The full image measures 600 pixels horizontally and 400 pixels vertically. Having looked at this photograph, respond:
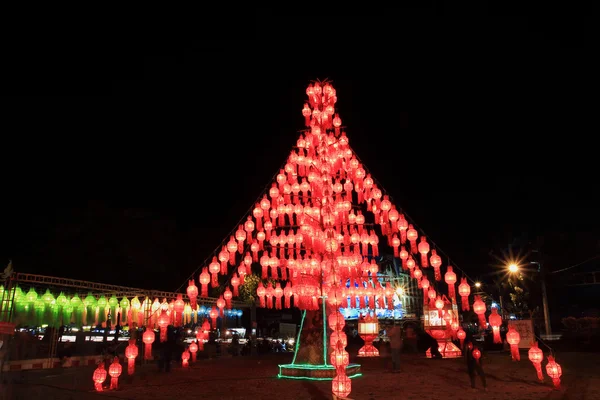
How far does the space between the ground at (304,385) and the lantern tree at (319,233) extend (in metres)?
1.75

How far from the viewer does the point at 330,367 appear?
40.8 ft

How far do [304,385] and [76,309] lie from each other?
32.2 feet

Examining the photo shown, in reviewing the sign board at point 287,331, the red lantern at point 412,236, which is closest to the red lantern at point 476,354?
the red lantern at point 412,236

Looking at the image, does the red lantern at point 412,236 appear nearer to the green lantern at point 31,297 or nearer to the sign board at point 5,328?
the sign board at point 5,328

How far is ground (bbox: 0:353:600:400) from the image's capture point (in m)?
10.1

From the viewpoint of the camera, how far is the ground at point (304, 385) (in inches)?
397

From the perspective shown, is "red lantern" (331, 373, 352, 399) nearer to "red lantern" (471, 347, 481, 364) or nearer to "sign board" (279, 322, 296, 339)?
"red lantern" (471, 347, 481, 364)

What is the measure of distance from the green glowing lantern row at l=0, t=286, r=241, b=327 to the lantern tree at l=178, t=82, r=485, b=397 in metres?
2.87

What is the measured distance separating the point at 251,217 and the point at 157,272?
11658 mm

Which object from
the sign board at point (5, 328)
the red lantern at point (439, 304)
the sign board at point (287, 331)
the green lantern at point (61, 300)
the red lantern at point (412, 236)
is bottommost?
the sign board at point (287, 331)

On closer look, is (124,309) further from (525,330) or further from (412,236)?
(525,330)

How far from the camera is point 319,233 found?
1331 cm

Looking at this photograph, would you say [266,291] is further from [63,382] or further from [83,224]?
[83,224]

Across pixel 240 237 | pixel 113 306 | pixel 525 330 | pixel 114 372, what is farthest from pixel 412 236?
pixel 113 306
